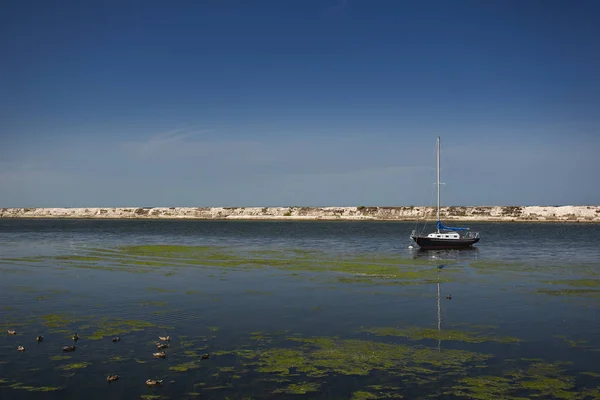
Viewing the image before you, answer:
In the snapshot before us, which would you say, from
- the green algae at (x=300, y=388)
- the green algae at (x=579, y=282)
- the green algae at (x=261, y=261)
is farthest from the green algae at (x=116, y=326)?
the green algae at (x=579, y=282)

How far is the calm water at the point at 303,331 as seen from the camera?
1411cm

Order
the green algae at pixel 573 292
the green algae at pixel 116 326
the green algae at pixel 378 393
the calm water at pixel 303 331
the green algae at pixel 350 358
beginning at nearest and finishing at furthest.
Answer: the green algae at pixel 378 393 < the calm water at pixel 303 331 < the green algae at pixel 350 358 < the green algae at pixel 116 326 < the green algae at pixel 573 292

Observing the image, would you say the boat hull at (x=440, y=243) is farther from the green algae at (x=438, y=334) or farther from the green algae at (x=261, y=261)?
the green algae at (x=438, y=334)

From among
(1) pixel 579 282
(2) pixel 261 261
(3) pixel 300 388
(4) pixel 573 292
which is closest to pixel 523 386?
(3) pixel 300 388

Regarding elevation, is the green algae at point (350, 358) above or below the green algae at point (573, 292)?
below

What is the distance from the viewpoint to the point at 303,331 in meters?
19.9

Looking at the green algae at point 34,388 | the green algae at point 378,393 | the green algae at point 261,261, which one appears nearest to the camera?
the green algae at point 378,393

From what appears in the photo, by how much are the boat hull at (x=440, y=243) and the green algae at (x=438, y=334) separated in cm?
3826

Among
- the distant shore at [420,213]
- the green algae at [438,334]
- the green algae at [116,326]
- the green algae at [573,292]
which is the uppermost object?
the distant shore at [420,213]

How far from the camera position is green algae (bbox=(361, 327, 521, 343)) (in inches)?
735

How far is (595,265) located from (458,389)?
34611 mm

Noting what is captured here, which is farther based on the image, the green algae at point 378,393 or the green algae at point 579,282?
the green algae at point 579,282

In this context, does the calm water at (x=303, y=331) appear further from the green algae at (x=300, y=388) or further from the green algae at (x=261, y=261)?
the green algae at (x=261, y=261)

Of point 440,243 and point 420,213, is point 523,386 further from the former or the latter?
point 420,213
